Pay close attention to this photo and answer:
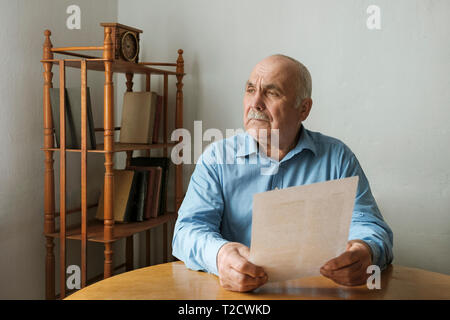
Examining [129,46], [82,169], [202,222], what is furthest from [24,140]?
[202,222]

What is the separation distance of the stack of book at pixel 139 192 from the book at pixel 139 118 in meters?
0.17

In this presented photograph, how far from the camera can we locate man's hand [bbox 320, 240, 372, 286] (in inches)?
41.1

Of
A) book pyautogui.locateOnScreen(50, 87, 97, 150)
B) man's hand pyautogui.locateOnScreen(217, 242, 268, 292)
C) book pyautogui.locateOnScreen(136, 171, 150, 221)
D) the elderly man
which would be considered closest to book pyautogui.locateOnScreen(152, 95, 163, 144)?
book pyautogui.locateOnScreen(136, 171, 150, 221)

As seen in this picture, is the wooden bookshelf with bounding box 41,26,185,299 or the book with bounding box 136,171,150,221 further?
the book with bounding box 136,171,150,221

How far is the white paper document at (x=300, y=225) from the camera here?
896 millimetres

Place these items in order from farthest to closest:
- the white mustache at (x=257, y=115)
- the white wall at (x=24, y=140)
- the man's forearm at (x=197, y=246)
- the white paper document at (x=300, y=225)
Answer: the white wall at (x=24, y=140), the white mustache at (x=257, y=115), the man's forearm at (x=197, y=246), the white paper document at (x=300, y=225)

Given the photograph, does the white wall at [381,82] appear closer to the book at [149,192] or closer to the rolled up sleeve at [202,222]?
the book at [149,192]

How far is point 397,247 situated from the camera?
2.30 meters

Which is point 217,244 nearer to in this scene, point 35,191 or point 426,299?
point 426,299

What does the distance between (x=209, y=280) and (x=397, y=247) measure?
1502 mm

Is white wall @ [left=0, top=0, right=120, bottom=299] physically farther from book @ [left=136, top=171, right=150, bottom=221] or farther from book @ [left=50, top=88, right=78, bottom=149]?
book @ [left=136, top=171, right=150, bottom=221]

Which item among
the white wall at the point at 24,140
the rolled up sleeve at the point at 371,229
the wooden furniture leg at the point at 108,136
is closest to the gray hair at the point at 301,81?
the rolled up sleeve at the point at 371,229

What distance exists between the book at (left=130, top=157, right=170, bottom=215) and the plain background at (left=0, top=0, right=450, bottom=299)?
27cm
